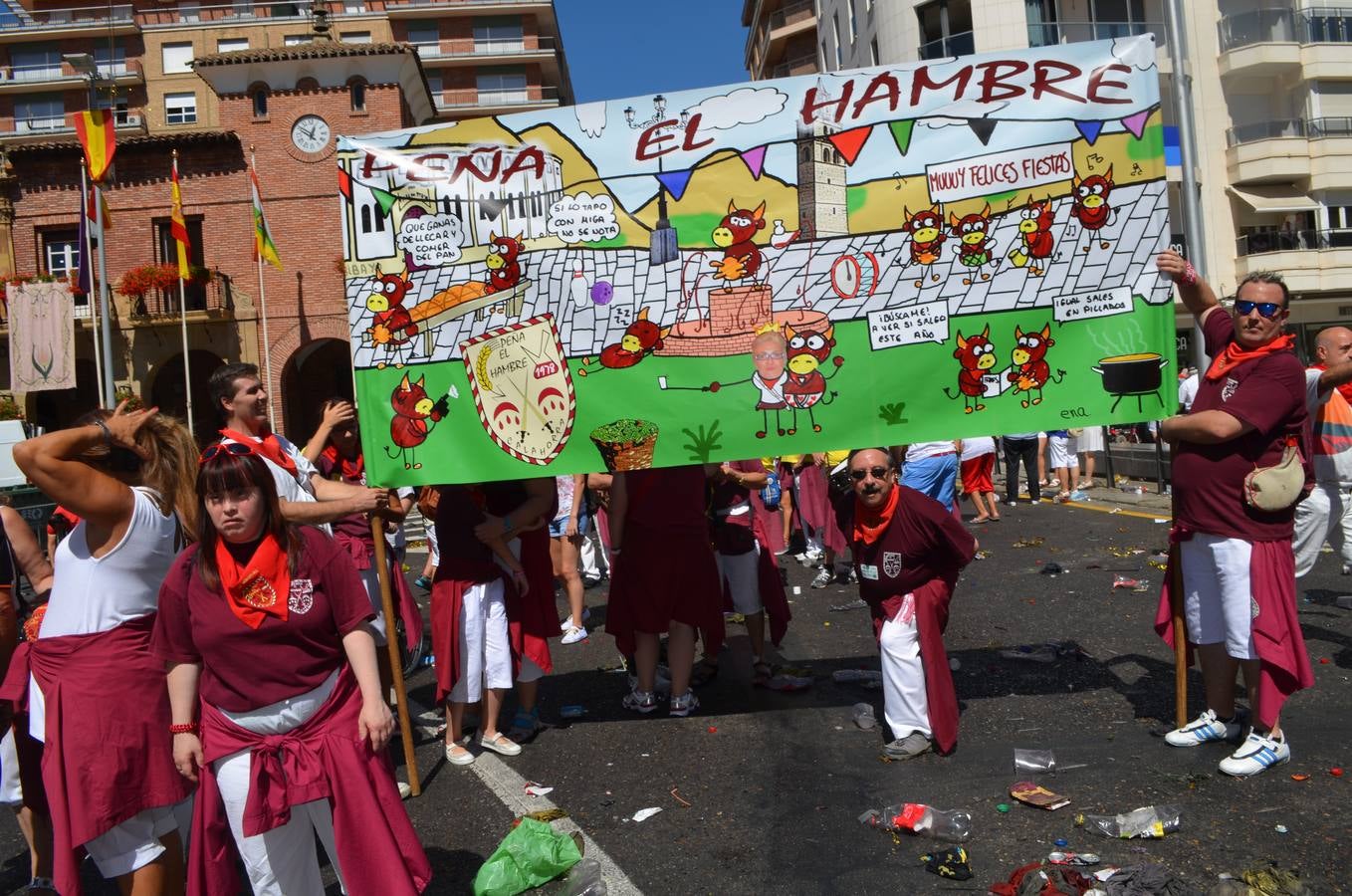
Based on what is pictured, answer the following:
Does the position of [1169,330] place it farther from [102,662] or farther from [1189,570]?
[102,662]

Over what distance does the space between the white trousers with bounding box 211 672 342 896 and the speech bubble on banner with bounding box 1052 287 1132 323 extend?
3750 mm

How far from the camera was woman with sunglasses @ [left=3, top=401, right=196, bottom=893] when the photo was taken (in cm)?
340

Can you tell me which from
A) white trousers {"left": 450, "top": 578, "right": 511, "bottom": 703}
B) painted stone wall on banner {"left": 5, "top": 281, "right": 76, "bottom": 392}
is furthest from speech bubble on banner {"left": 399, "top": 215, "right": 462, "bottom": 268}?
painted stone wall on banner {"left": 5, "top": 281, "right": 76, "bottom": 392}

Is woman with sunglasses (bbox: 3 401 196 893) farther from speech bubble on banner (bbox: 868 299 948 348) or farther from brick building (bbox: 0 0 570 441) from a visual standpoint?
brick building (bbox: 0 0 570 441)

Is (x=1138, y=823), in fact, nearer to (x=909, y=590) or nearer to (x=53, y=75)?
(x=909, y=590)

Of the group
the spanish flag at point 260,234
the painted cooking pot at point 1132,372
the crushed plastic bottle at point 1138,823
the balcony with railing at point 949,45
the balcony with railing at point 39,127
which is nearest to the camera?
the crushed plastic bottle at point 1138,823

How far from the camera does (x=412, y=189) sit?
537cm

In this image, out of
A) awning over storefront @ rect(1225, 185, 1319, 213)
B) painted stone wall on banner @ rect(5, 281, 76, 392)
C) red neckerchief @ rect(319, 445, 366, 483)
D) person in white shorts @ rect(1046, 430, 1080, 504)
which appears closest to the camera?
red neckerchief @ rect(319, 445, 366, 483)

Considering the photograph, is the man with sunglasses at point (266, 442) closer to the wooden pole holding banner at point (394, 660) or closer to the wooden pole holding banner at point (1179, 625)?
the wooden pole holding banner at point (394, 660)

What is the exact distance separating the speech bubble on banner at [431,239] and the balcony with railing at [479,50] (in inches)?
1951

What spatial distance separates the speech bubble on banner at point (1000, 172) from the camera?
5172 millimetres

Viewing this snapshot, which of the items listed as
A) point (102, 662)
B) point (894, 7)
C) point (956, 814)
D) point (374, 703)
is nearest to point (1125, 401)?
point (956, 814)

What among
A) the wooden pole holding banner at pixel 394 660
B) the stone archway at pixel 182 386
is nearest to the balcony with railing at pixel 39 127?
the stone archway at pixel 182 386

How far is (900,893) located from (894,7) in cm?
3703
